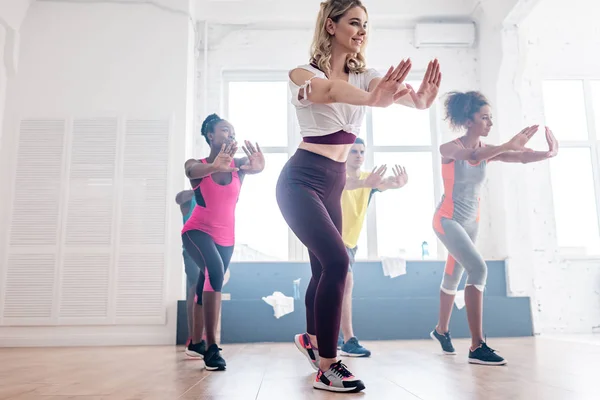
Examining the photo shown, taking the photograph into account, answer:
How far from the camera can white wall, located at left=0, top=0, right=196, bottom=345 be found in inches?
176

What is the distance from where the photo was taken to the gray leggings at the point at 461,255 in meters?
2.48

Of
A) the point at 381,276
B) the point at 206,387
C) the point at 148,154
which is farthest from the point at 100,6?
the point at 206,387

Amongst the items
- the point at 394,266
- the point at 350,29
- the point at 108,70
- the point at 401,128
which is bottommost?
the point at 394,266

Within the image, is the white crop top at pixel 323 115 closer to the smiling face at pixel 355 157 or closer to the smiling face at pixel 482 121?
the smiling face at pixel 482 121

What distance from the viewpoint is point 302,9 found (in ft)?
17.5

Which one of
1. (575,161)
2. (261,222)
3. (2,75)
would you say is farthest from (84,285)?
(575,161)

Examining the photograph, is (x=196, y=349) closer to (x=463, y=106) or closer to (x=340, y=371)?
(x=340, y=371)

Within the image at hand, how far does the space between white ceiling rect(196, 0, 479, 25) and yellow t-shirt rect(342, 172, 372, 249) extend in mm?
2796

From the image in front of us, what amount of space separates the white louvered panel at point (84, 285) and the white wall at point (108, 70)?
1.83 ft

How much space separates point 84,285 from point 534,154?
3561mm

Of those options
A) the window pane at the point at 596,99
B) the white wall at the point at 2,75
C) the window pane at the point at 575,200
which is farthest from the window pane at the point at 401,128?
the white wall at the point at 2,75

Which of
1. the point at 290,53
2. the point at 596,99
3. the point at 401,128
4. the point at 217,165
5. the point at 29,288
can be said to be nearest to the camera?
the point at 217,165

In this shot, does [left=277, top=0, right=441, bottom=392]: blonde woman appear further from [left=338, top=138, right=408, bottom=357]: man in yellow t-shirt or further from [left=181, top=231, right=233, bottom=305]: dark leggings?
[left=338, top=138, right=408, bottom=357]: man in yellow t-shirt

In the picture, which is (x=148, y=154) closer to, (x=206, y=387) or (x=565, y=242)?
(x=206, y=387)
